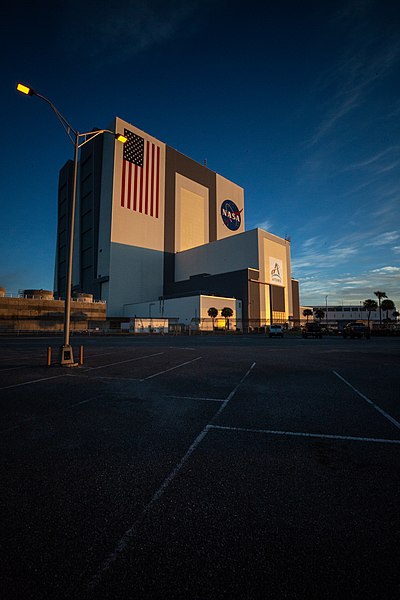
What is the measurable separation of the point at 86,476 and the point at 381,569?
2.64m

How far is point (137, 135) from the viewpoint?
7312 centimetres

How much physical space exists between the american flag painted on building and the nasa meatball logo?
2804 cm

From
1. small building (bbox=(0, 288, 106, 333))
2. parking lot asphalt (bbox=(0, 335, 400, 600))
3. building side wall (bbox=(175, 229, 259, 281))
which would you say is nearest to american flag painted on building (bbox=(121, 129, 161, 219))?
building side wall (bbox=(175, 229, 259, 281))

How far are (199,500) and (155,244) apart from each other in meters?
78.5

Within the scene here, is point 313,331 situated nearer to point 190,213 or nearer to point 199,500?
point 199,500

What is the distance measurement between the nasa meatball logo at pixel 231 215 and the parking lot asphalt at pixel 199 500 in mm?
96961

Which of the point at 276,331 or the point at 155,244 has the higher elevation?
the point at 155,244

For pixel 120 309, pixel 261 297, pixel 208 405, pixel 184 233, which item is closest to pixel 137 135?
pixel 184 233

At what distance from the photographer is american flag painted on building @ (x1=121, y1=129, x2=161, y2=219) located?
230 ft

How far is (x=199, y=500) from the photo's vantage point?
103 inches

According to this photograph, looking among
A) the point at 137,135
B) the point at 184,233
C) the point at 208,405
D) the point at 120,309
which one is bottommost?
the point at 208,405

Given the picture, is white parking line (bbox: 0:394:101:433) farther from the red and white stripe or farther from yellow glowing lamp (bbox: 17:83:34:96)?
the red and white stripe

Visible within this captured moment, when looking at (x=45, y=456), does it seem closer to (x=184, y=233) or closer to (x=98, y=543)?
(x=98, y=543)

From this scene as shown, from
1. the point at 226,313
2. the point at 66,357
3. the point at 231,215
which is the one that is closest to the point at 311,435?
the point at 66,357
